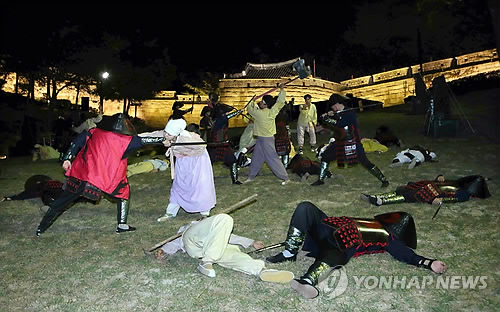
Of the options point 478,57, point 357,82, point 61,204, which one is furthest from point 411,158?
point 357,82

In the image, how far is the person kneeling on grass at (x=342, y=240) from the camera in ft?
13.7

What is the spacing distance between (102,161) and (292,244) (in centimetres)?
302

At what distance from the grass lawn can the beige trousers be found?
14cm

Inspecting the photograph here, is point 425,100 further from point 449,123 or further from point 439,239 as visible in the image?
point 439,239

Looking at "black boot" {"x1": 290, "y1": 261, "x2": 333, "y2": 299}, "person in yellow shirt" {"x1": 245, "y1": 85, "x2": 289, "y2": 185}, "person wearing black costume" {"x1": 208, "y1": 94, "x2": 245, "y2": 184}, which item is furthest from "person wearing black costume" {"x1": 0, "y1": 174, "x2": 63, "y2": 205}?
"black boot" {"x1": 290, "y1": 261, "x2": 333, "y2": 299}

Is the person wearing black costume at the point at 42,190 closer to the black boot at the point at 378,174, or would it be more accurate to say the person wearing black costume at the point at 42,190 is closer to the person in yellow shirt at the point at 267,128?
the person in yellow shirt at the point at 267,128

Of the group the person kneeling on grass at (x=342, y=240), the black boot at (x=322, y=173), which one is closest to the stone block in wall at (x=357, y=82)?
the black boot at (x=322, y=173)

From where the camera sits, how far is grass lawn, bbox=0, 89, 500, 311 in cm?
384

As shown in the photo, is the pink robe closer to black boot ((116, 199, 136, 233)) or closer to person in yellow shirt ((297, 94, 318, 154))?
black boot ((116, 199, 136, 233))

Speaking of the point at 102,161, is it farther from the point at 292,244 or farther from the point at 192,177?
the point at 292,244

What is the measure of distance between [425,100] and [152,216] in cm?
2033

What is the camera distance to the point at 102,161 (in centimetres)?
582

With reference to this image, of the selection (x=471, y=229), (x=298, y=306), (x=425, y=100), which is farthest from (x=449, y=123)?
(x=298, y=306)

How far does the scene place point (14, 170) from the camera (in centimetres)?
1343
